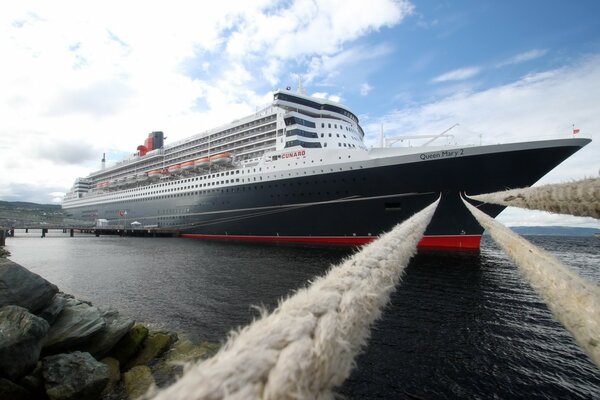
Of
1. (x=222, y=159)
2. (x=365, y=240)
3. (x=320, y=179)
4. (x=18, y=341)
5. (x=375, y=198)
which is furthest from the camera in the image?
(x=222, y=159)

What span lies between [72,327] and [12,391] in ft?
5.12

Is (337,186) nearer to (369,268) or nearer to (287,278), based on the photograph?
(287,278)

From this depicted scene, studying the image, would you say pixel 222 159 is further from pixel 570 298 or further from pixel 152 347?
pixel 570 298

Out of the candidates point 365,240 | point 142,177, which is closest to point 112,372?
point 365,240

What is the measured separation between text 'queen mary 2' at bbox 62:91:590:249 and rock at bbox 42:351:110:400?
1809 centimetres

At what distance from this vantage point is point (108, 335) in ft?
20.6

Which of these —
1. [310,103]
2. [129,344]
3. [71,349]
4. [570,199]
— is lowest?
[129,344]

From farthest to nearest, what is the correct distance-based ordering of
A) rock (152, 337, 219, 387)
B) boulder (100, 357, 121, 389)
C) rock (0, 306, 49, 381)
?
rock (152, 337, 219, 387)
boulder (100, 357, 121, 389)
rock (0, 306, 49, 381)

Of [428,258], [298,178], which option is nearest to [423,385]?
[428,258]

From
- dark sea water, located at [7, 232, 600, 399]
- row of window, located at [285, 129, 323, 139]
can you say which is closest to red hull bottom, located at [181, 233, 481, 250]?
dark sea water, located at [7, 232, 600, 399]

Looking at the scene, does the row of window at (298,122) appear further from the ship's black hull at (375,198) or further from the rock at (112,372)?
the rock at (112,372)

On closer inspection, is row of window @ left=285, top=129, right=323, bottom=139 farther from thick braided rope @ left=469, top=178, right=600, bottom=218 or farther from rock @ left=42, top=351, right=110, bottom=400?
thick braided rope @ left=469, top=178, right=600, bottom=218

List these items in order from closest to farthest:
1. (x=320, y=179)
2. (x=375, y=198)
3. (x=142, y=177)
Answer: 1. (x=375, y=198)
2. (x=320, y=179)
3. (x=142, y=177)

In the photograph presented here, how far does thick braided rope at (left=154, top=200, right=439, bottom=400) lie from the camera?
67 cm
